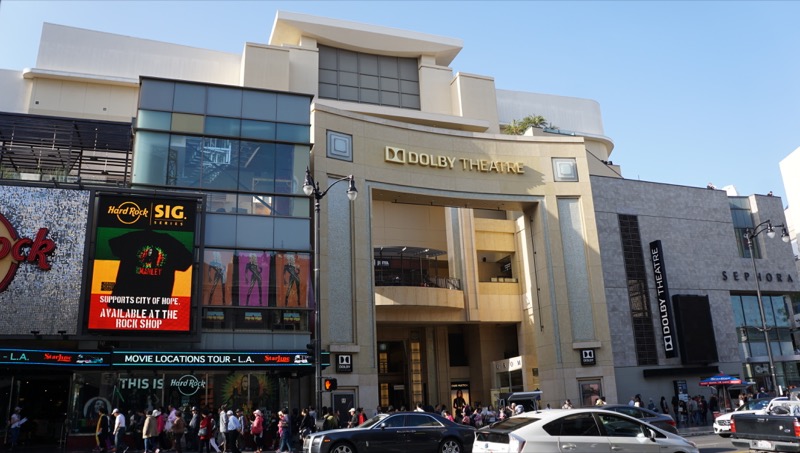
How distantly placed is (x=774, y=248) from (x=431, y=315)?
2684 centimetres

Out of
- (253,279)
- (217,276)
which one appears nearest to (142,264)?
(217,276)

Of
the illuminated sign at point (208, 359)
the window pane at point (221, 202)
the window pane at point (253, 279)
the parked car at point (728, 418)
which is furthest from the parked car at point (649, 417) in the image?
the window pane at point (221, 202)

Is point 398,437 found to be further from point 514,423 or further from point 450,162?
point 450,162

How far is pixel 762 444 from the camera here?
16781mm

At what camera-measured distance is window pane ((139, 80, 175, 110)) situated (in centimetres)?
2992

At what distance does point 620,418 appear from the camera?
43.9 ft

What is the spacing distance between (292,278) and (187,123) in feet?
28.7

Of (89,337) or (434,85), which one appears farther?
(434,85)

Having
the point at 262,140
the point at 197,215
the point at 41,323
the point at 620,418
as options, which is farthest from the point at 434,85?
the point at 620,418

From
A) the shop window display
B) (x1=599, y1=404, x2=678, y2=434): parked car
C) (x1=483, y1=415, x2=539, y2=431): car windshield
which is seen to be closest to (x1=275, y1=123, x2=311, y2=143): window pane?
the shop window display

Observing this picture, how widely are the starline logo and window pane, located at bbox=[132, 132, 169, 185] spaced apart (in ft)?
14.7

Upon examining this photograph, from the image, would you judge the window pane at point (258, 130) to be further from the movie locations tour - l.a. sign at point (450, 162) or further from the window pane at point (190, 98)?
→ the movie locations tour - l.a. sign at point (450, 162)

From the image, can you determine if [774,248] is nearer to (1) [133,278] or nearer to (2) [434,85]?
(2) [434,85]

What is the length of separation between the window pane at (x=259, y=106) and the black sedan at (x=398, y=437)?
17648mm
